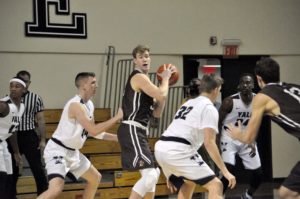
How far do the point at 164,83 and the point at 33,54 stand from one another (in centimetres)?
375

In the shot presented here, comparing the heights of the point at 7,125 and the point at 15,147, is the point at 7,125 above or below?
above

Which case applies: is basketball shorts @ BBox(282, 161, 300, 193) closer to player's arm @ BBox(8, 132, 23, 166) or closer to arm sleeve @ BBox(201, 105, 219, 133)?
arm sleeve @ BBox(201, 105, 219, 133)

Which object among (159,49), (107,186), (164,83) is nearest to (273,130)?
(159,49)

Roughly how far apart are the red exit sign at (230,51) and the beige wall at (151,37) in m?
0.14

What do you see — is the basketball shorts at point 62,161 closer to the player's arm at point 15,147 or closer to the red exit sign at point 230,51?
the player's arm at point 15,147

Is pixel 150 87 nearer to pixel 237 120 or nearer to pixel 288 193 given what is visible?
pixel 288 193

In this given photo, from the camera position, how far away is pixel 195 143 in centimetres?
448

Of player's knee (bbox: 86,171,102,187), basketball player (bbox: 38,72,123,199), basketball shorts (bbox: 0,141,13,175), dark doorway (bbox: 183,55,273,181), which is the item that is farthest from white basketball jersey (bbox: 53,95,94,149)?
dark doorway (bbox: 183,55,273,181)

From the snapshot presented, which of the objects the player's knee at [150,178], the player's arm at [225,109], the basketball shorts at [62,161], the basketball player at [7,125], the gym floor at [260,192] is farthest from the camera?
the gym floor at [260,192]

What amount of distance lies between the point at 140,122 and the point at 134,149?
0.27 meters

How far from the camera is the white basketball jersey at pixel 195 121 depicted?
4332 mm

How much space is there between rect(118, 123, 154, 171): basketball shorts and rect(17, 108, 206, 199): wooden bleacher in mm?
2607

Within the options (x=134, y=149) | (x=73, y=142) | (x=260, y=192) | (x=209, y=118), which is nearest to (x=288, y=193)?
(x=209, y=118)

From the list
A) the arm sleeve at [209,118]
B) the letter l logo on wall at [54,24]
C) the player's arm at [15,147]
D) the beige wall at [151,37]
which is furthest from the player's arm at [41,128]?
the arm sleeve at [209,118]
